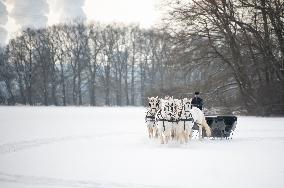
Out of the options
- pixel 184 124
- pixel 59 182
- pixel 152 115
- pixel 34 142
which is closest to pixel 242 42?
pixel 152 115

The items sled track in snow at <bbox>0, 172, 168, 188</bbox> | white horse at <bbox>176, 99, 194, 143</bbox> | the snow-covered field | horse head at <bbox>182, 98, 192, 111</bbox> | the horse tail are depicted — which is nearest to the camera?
sled track in snow at <bbox>0, 172, 168, 188</bbox>

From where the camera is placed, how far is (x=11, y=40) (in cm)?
6091

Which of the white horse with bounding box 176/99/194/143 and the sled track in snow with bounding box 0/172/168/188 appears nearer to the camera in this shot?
the sled track in snow with bounding box 0/172/168/188


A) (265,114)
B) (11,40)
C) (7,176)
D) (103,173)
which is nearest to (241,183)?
(103,173)

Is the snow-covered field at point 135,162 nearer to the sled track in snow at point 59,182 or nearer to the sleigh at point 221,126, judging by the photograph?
the sled track in snow at point 59,182

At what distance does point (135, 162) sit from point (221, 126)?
6.11 m

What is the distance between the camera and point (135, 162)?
36.0ft

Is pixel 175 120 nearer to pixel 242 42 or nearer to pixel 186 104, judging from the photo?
pixel 186 104

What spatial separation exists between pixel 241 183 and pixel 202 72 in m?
23.0

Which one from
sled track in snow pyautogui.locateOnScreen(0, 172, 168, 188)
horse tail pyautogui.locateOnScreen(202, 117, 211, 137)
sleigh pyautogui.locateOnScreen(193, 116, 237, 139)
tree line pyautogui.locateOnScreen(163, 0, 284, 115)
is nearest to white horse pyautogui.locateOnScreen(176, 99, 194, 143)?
horse tail pyautogui.locateOnScreen(202, 117, 211, 137)

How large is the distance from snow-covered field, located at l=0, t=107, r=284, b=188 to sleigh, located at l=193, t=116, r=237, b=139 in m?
0.39

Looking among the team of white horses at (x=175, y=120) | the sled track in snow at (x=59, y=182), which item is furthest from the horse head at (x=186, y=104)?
the sled track in snow at (x=59, y=182)

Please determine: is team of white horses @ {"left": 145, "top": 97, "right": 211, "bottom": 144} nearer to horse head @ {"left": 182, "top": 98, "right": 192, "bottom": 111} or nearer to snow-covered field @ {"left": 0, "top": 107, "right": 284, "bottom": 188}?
horse head @ {"left": 182, "top": 98, "right": 192, "bottom": 111}

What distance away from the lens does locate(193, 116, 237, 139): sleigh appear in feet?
52.9
